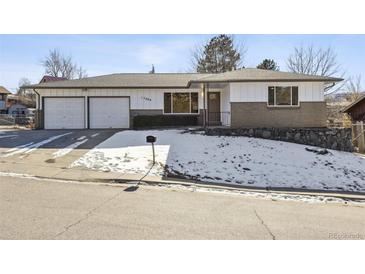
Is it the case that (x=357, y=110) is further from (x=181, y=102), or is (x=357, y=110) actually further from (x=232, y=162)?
(x=232, y=162)

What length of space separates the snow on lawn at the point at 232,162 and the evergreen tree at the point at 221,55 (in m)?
24.9

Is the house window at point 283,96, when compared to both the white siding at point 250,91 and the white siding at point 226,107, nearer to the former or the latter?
the white siding at point 250,91

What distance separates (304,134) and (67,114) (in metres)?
15.0

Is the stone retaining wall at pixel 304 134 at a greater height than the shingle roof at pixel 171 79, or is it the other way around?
the shingle roof at pixel 171 79

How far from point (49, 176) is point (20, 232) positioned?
4572 millimetres

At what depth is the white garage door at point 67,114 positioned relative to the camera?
71.6 feet

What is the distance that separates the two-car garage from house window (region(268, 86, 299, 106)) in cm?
957

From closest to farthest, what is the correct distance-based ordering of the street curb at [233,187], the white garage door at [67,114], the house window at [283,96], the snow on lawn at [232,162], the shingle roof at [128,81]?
the street curb at [233,187]
the snow on lawn at [232,162]
the house window at [283,96]
the shingle roof at [128,81]
the white garage door at [67,114]

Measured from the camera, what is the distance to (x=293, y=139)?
1664 cm

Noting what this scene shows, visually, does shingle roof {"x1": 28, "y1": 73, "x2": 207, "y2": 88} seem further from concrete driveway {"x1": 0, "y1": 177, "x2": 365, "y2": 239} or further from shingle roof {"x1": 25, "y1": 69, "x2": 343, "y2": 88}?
concrete driveway {"x1": 0, "y1": 177, "x2": 365, "y2": 239}

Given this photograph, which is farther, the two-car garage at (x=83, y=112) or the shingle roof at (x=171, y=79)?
the two-car garage at (x=83, y=112)

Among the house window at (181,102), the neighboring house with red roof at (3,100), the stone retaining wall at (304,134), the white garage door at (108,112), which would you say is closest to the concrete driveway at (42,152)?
the white garage door at (108,112)
